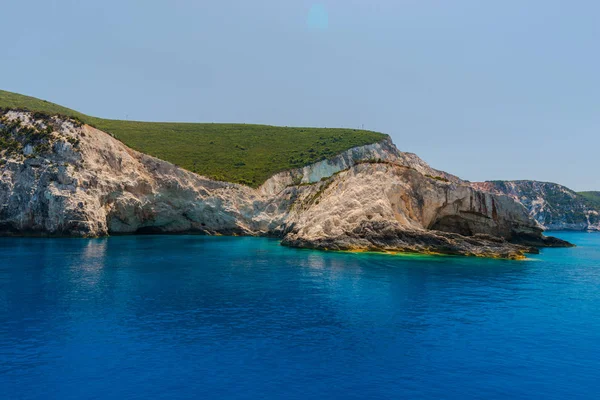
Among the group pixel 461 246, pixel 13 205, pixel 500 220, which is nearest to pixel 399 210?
pixel 461 246

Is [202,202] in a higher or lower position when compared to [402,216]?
higher

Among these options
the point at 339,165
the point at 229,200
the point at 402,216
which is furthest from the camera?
the point at 339,165

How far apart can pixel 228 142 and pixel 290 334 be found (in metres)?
125

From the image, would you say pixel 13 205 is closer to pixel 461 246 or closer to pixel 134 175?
pixel 134 175

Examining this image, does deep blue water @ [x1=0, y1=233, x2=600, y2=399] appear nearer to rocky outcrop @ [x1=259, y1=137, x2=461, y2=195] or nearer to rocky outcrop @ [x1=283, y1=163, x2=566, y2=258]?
rocky outcrop @ [x1=283, y1=163, x2=566, y2=258]

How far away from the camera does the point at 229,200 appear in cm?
10012

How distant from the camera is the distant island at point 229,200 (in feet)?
218

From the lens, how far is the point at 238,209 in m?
101

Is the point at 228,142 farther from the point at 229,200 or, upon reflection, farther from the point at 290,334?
the point at 290,334

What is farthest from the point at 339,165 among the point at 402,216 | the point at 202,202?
the point at 402,216

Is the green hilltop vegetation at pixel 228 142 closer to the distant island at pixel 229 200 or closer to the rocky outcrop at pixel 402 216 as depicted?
the distant island at pixel 229 200

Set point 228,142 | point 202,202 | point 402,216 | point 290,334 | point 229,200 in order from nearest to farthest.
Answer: point 290,334
point 402,216
point 202,202
point 229,200
point 228,142

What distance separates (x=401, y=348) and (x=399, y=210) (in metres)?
49.3

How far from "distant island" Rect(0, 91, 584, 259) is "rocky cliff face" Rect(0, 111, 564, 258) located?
0.65 ft
